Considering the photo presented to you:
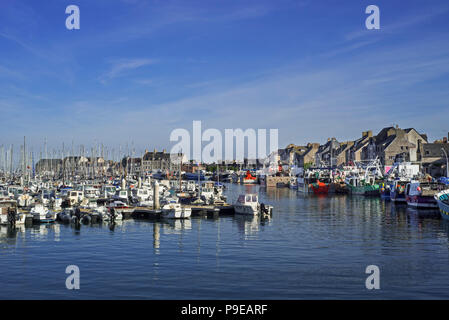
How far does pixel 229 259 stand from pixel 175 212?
75.3ft

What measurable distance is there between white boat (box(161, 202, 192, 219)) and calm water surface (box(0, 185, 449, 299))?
1.89 m

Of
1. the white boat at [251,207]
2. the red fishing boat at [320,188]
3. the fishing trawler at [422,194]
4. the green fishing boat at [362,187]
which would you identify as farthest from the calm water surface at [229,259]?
the red fishing boat at [320,188]

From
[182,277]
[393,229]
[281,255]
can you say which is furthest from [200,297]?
[393,229]

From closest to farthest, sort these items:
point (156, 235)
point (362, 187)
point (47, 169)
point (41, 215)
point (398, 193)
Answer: point (156, 235)
point (41, 215)
point (398, 193)
point (362, 187)
point (47, 169)

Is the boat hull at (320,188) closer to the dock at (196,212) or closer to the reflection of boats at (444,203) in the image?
the reflection of boats at (444,203)

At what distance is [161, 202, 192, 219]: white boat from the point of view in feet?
177

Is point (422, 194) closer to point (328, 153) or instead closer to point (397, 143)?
point (397, 143)

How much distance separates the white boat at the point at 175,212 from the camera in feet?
177

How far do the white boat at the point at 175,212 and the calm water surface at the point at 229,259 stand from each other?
1.89 metres

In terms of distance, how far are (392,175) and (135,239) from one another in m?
78.2

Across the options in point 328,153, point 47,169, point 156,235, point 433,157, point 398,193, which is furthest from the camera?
point 328,153

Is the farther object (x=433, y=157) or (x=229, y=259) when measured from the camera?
(x=433, y=157)

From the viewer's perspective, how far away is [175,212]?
54062 mm

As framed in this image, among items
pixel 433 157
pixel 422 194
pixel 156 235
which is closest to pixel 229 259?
pixel 156 235
